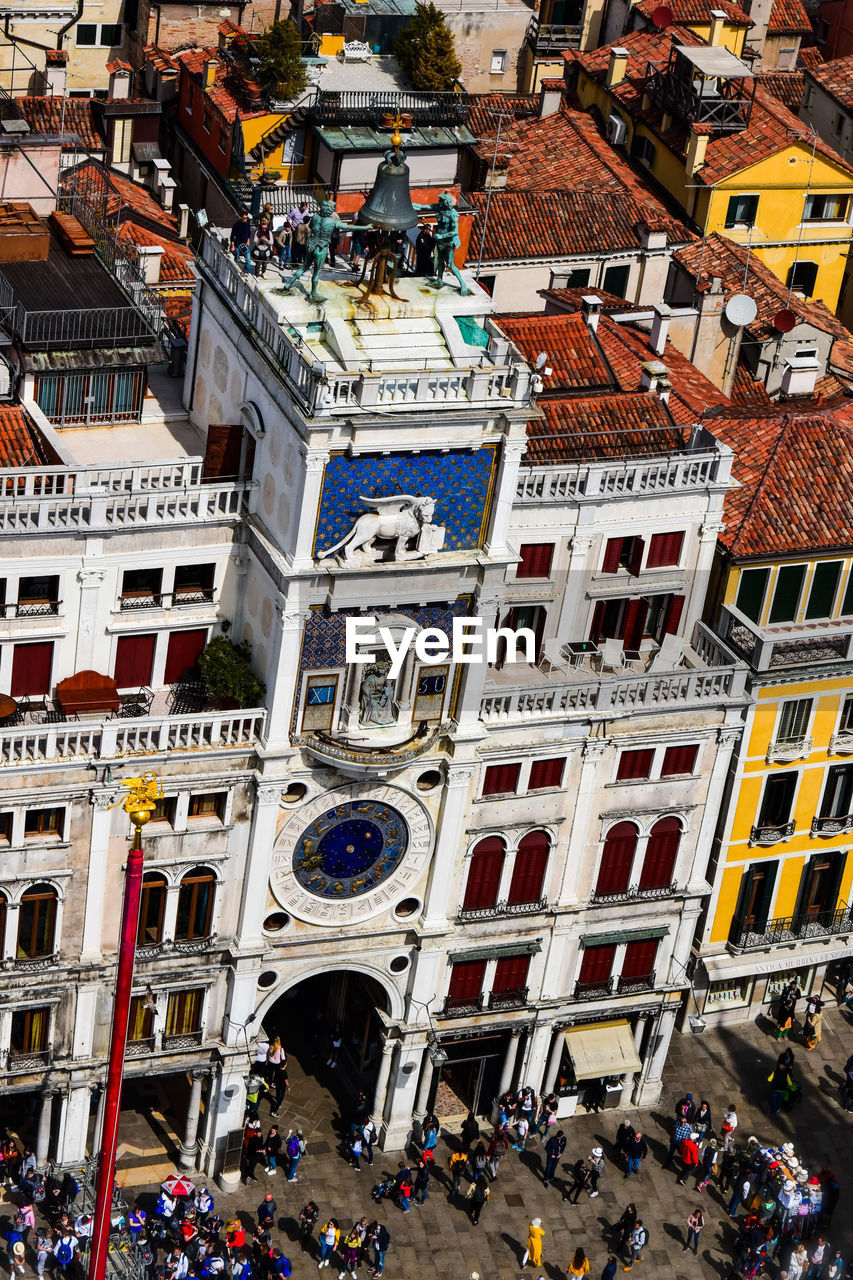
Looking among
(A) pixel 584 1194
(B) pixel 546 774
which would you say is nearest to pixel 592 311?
(B) pixel 546 774

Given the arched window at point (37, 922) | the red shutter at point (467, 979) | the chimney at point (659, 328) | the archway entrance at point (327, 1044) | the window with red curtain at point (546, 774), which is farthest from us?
the chimney at point (659, 328)

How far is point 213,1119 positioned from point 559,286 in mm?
32898

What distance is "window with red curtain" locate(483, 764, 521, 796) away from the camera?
78500 millimetres

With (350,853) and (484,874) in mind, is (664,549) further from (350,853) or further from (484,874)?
(350,853)

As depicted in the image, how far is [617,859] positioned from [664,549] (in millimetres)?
9556

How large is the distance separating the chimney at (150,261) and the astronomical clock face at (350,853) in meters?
19.5

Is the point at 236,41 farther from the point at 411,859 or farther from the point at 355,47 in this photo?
the point at 411,859

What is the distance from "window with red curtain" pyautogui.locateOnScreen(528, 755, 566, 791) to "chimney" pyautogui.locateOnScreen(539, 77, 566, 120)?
139ft

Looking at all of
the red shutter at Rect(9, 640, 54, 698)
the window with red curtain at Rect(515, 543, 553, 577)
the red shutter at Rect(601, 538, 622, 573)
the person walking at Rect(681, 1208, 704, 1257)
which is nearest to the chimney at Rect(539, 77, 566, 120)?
the red shutter at Rect(601, 538, 622, 573)

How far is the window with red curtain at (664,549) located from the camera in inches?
3147

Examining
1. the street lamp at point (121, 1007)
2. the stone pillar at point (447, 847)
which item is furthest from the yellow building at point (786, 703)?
the street lamp at point (121, 1007)

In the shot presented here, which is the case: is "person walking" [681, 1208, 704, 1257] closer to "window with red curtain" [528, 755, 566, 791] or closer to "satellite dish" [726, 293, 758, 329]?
"window with red curtain" [528, 755, 566, 791]

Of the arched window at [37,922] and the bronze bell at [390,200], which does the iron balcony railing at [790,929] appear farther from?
the bronze bell at [390,200]

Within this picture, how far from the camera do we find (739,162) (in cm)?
10712
